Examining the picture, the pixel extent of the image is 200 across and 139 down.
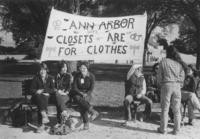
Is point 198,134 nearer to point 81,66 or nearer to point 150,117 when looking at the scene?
point 150,117

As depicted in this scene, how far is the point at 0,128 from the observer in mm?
8211

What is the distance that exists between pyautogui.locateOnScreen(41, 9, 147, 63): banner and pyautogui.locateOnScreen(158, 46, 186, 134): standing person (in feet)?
2.78

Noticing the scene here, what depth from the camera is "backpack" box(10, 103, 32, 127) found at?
333 inches

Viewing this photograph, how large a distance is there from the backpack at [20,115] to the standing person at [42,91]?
0.27 metres

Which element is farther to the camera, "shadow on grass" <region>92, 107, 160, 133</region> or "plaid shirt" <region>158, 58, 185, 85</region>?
"shadow on grass" <region>92, 107, 160, 133</region>

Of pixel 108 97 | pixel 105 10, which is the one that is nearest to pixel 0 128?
pixel 108 97

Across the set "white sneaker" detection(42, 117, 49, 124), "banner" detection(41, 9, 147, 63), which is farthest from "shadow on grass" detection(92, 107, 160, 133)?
"banner" detection(41, 9, 147, 63)

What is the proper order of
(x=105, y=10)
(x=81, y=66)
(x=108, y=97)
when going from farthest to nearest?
(x=105, y=10) → (x=108, y=97) → (x=81, y=66)

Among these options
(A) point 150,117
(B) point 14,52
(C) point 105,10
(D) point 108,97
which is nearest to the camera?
(A) point 150,117

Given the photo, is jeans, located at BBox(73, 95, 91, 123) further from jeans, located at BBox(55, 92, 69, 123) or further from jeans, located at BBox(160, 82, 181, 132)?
jeans, located at BBox(160, 82, 181, 132)

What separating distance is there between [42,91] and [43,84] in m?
0.19

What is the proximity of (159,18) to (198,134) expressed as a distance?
26.6 metres

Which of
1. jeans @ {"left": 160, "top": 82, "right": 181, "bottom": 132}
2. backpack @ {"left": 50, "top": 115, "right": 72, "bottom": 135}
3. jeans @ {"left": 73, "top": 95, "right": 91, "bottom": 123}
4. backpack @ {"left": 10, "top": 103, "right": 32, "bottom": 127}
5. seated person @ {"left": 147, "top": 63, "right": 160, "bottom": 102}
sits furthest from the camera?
seated person @ {"left": 147, "top": 63, "right": 160, "bottom": 102}

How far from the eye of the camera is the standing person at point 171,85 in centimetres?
791
